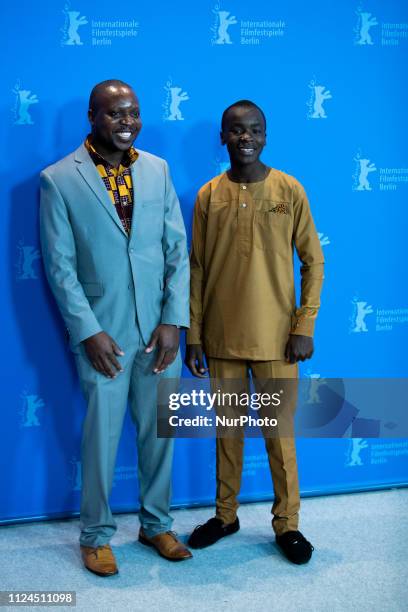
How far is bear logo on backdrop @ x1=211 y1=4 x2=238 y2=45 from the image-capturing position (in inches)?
113

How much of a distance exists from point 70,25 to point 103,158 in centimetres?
62

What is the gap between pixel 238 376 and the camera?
267 centimetres

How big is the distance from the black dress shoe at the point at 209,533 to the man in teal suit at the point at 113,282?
0.09 m

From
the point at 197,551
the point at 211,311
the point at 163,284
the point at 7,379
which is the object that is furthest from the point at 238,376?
the point at 7,379

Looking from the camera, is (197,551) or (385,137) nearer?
(197,551)

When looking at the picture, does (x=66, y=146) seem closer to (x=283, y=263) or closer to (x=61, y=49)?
(x=61, y=49)

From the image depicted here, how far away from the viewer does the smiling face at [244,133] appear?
8.27 feet

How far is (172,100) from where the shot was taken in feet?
9.39

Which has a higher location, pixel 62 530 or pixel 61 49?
pixel 61 49

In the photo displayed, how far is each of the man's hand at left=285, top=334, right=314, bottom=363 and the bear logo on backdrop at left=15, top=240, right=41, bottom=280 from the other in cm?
101

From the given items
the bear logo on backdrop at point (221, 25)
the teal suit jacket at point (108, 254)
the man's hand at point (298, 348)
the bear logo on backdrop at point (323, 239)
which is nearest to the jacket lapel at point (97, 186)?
the teal suit jacket at point (108, 254)

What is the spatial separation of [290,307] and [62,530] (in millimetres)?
1263

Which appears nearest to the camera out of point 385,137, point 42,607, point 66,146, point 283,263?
point 42,607

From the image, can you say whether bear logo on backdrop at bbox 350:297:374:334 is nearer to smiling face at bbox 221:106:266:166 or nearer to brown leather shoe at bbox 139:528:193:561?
smiling face at bbox 221:106:266:166
